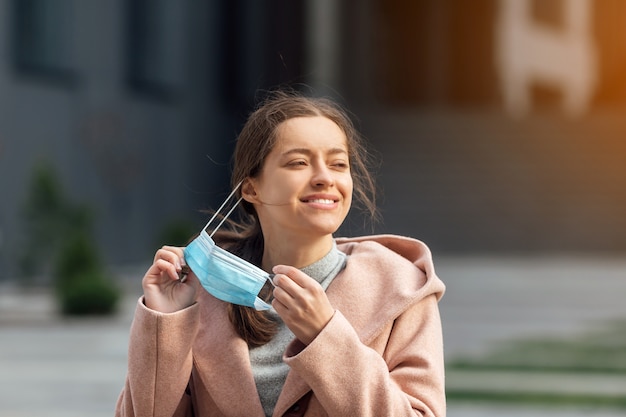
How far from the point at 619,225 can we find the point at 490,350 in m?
14.5

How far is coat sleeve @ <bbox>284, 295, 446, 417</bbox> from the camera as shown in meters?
2.46

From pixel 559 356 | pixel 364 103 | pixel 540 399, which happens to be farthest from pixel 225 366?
pixel 364 103

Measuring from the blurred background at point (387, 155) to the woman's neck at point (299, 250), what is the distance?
18.2 ft

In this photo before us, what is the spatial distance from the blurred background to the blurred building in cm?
5

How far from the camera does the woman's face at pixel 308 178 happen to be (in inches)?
103

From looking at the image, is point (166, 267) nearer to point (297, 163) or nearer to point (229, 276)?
point (229, 276)

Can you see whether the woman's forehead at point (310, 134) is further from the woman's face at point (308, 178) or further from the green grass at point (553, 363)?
the green grass at point (553, 363)

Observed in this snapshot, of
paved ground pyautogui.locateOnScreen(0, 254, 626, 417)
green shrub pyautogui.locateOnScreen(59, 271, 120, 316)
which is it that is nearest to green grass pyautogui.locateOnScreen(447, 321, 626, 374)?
paved ground pyautogui.locateOnScreen(0, 254, 626, 417)

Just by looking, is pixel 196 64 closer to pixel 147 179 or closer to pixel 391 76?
pixel 147 179

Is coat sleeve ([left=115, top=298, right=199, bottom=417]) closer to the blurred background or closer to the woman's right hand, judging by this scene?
the woman's right hand

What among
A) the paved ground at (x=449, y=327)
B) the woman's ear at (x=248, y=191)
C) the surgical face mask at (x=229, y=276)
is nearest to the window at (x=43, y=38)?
the paved ground at (x=449, y=327)

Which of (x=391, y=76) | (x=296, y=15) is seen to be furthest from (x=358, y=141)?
(x=391, y=76)

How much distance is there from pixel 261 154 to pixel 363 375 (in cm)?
52

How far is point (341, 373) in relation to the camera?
97.3 inches
